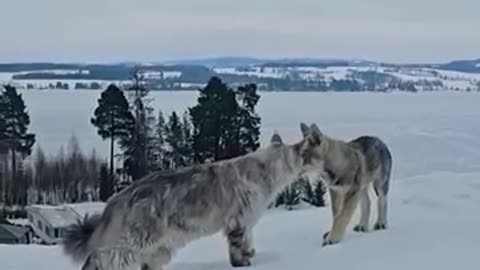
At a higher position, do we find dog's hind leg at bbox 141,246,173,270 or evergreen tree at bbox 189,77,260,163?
dog's hind leg at bbox 141,246,173,270

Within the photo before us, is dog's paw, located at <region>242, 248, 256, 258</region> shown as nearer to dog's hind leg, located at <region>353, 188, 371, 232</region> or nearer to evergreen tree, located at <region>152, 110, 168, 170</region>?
dog's hind leg, located at <region>353, 188, 371, 232</region>

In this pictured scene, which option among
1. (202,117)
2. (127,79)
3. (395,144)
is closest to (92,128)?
(127,79)

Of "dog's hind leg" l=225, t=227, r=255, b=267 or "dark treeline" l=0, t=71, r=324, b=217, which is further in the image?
"dark treeline" l=0, t=71, r=324, b=217

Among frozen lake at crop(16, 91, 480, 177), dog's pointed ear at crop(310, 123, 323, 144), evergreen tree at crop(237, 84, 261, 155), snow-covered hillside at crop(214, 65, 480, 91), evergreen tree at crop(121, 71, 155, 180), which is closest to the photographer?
dog's pointed ear at crop(310, 123, 323, 144)

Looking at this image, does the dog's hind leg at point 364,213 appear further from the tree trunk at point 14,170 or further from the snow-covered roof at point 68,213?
the tree trunk at point 14,170

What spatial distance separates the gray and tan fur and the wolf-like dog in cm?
13

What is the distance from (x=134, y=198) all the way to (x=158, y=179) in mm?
170

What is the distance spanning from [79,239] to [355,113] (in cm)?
1130

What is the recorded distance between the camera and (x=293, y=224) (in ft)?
16.3

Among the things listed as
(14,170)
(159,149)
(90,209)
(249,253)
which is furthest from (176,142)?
(249,253)

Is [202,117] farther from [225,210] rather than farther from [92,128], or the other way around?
[225,210]

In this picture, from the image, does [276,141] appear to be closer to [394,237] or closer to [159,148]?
[394,237]

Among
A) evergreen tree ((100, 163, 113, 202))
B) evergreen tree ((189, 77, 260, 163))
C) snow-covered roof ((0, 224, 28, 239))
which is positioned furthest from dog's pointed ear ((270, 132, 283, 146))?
evergreen tree ((100, 163, 113, 202))

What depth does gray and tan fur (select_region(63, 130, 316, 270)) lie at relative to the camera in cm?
358
